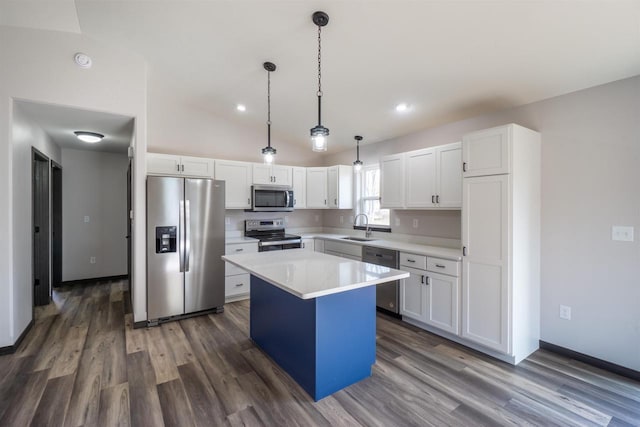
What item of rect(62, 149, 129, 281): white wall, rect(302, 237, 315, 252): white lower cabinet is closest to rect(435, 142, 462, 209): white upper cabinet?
rect(302, 237, 315, 252): white lower cabinet

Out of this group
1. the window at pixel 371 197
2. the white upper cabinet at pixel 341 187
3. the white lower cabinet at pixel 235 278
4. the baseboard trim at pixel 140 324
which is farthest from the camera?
the white upper cabinet at pixel 341 187

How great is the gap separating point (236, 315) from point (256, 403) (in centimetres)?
180

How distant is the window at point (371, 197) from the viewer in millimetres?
4640

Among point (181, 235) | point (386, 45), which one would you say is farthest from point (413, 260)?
point (181, 235)

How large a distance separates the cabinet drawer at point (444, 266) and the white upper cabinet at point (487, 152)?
88 centimetres

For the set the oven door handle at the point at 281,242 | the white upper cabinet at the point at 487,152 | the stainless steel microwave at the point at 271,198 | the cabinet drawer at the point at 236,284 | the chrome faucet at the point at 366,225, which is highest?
the white upper cabinet at the point at 487,152

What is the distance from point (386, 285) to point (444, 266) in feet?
2.78

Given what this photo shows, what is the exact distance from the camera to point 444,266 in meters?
3.04

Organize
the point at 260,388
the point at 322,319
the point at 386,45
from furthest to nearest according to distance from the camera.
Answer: the point at 386,45 → the point at 260,388 → the point at 322,319

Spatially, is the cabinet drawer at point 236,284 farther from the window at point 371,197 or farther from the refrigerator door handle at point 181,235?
the window at point 371,197

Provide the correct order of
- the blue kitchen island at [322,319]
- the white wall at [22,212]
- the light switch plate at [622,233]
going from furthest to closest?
the white wall at [22,212] < the light switch plate at [622,233] < the blue kitchen island at [322,319]

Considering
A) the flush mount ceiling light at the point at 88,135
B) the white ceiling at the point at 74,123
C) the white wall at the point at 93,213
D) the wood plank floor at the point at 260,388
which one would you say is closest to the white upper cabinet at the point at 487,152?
the wood plank floor at the point at 260,388

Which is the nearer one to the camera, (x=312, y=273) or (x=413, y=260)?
(x=312, y=273)

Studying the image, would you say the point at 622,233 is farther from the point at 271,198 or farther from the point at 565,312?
the point at 271,198
